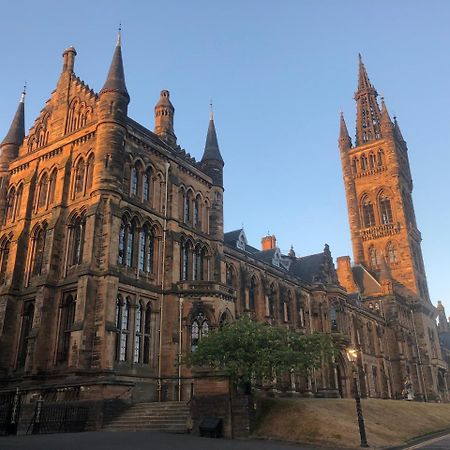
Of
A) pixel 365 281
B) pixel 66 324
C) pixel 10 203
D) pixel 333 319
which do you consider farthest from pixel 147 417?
pixel 365 281

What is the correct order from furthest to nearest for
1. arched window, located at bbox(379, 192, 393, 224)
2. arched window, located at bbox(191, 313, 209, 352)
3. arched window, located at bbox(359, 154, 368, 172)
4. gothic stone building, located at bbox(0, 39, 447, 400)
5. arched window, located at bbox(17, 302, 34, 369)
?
arched window, located at bbox(359, 154, 368, 172) < arched window, located at bbox(379, 192, 393, 224) < arched window, located at bbox(191, 313, 209, 352) < arched window, located at bbox(17, 302, 34, 369) < gothic stone building, located at bbox(0, 39, 447, 400)

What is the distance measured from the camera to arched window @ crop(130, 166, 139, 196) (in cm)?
3219

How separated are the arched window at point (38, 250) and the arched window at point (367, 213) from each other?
63.8 meters

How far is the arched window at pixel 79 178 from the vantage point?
32094 millimetres

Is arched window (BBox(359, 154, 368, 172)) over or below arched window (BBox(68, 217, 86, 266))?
over

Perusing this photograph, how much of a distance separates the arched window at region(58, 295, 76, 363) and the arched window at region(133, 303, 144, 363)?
3.66 m

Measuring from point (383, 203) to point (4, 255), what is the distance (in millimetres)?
66368

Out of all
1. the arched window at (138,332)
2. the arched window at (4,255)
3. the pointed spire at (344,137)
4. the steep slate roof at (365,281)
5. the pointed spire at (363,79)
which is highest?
the pointed spire at (363,79)

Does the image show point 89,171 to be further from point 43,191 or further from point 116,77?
point 116,77

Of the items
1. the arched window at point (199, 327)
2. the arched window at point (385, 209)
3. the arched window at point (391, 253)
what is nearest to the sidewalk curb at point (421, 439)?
the arched window at point (199, 327)

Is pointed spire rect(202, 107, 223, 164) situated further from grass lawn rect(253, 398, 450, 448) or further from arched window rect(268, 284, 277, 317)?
grass lawn rect(253, 398, 450, 448)

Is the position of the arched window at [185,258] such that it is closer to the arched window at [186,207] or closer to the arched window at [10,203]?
the arched window at [186,207]

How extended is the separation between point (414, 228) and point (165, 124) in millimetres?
61184

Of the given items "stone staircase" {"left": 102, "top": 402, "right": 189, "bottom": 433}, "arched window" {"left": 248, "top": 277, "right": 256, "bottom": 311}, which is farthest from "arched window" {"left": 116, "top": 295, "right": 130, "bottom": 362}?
"arched window" {"left": 248, "top": 277, "right": 256, "bottom": 311}
